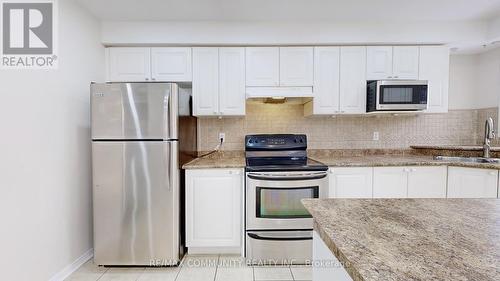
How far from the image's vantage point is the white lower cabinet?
82cm

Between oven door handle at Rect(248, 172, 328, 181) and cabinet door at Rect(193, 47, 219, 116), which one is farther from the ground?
cabinet door at Rect(193, 47, 219, 116)

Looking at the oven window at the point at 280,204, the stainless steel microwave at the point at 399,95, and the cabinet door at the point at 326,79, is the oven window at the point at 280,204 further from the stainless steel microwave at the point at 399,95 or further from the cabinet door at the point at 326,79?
the stainless steel microwave at the point at 399,95

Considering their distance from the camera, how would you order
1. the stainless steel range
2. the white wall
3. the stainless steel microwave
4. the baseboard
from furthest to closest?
the stainless steel microwave, the stainless steel range, the baseboard, the white wall

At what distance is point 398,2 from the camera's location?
2305 mm

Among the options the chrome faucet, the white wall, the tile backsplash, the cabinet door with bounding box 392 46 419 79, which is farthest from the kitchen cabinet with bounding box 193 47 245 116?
the chrome faucet

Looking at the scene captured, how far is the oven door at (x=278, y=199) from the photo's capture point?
2.38 metres

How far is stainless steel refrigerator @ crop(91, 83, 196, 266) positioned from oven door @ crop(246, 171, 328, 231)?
2.36 ft

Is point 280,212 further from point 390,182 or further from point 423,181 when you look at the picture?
point 423,181

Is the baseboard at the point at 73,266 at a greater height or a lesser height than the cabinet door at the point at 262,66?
lesser

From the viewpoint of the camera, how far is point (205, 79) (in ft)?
9.16

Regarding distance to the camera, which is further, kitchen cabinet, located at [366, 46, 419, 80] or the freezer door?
kitchen cabinet, located at [366, 46, 419, 80]

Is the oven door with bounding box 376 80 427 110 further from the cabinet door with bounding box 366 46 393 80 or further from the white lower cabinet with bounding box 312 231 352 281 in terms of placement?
the white lower cabinet with bounding box 312 231 352 281

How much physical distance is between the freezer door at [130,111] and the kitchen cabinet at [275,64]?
1.01 metres

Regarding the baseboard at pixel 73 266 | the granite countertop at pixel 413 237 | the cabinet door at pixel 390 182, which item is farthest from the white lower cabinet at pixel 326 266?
the baseboard at pixel 73 266
